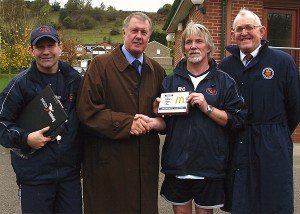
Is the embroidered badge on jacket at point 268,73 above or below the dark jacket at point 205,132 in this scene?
above

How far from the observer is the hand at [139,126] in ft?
11.3

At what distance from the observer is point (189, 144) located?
3.43 meters

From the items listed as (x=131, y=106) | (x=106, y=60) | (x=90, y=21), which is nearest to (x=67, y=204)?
(x=131, y=106)

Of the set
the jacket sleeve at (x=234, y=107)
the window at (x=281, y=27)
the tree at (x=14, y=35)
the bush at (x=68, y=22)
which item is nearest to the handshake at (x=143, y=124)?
the jacket sleeve at (x=234, y=107)

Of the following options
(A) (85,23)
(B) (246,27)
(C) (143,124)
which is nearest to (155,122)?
(C) (143,124)

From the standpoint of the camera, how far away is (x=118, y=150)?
3551 mm

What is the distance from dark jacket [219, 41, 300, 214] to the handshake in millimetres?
726

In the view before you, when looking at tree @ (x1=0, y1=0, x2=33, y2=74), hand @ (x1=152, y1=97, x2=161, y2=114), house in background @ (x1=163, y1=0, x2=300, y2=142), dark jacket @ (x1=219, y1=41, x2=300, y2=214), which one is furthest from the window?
tree @ (x1=0, y1=0, x2=33, y2=74)

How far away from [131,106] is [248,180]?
46.0 inches

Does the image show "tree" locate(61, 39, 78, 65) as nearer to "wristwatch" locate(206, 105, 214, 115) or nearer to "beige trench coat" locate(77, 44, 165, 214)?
"beige trench coat" locate(77, 44, 165, 214)

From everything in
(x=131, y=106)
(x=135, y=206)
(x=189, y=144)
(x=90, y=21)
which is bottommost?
(x=135, y=206)

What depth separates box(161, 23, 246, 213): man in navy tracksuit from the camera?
3.41m

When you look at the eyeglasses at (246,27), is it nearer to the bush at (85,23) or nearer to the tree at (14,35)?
the tree at (14,35)

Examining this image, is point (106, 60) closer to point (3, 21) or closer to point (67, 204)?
point (67, 204)
